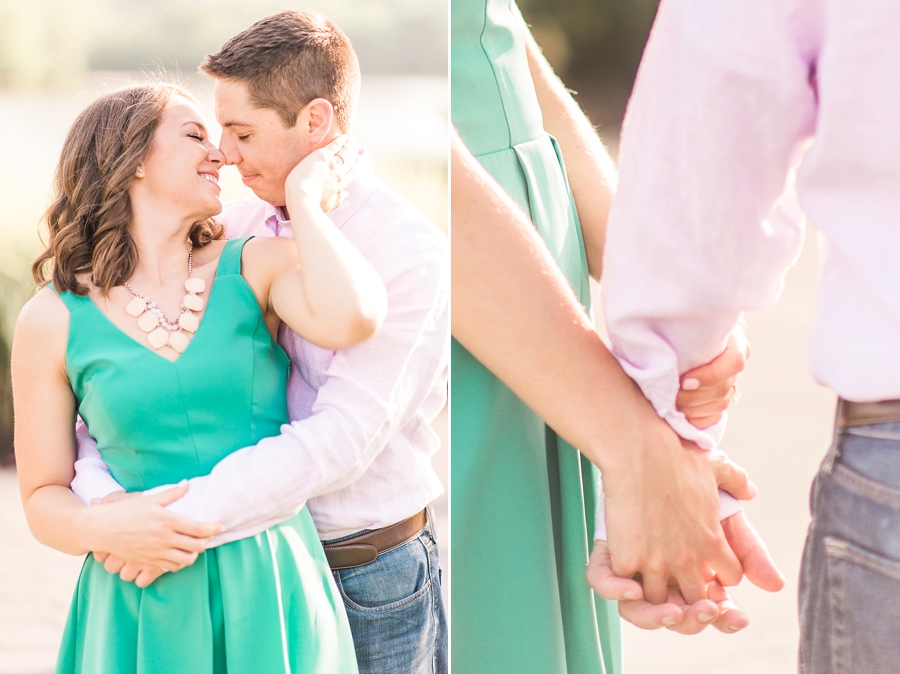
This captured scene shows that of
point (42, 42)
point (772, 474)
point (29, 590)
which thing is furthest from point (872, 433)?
point (772, 474)

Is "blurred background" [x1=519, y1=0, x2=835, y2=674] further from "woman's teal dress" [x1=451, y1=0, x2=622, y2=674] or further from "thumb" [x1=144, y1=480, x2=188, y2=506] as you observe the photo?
"thumb" [x1=144, y1=480, x2=188, y2=506]

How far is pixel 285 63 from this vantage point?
53.4 inches

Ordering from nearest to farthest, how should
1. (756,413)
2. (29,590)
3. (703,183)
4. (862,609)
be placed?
(862,609)
(703,183)
(29,590)
(756,413)

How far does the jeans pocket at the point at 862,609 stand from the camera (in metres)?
0.77

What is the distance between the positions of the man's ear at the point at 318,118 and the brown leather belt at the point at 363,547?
24.3 inches

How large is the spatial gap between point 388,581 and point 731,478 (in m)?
0.56

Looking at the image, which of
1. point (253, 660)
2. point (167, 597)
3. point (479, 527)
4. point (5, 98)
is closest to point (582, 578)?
point (479, 527)

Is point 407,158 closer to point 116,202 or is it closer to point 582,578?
point 116,202

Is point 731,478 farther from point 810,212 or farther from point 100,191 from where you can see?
point 100,191

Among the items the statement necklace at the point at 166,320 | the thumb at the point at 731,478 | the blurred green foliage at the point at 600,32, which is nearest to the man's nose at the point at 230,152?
the statement necklace at the point at 166,320

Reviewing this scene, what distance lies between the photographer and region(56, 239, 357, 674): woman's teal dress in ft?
4.04

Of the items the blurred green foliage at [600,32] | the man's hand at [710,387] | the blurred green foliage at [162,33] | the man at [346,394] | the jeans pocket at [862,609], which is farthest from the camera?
the blurred green foliage at [600,32]

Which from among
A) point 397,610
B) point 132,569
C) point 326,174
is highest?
point 326,174

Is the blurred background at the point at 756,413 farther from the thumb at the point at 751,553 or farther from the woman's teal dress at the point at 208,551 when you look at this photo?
the woman's teal dress at the point at 208,551
